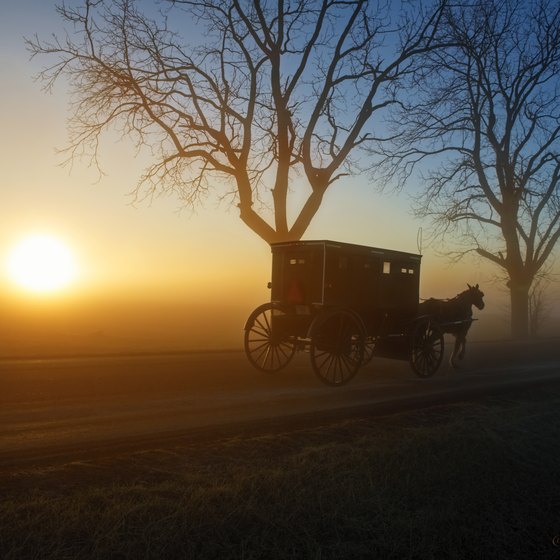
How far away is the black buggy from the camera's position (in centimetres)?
1202

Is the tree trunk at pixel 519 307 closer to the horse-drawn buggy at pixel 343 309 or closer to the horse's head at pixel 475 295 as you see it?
the horse's head at pixel 475 295

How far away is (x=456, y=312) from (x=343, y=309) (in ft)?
16.4

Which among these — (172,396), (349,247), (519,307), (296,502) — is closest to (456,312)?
(349,247)

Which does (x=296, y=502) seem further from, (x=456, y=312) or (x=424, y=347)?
(x=456, y=312)

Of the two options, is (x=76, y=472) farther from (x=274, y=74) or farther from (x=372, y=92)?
(x=372, y=92)

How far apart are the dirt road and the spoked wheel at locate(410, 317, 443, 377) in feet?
1.00

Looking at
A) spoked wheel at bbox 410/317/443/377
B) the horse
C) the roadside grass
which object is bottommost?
the roadside grass

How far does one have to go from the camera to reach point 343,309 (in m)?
12.1

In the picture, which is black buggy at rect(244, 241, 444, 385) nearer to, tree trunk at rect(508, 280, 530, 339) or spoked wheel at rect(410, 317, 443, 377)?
spoked wheel at rect(410, 317, 443, 377)

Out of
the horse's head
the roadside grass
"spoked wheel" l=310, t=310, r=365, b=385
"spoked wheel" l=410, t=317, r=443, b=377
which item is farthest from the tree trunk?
the roadside grass

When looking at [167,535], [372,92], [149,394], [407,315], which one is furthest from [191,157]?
[167,535]

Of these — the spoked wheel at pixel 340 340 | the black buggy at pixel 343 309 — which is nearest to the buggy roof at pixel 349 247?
the black buggy at pixel 343 309

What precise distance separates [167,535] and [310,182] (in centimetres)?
1699

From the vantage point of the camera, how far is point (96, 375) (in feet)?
35.9
